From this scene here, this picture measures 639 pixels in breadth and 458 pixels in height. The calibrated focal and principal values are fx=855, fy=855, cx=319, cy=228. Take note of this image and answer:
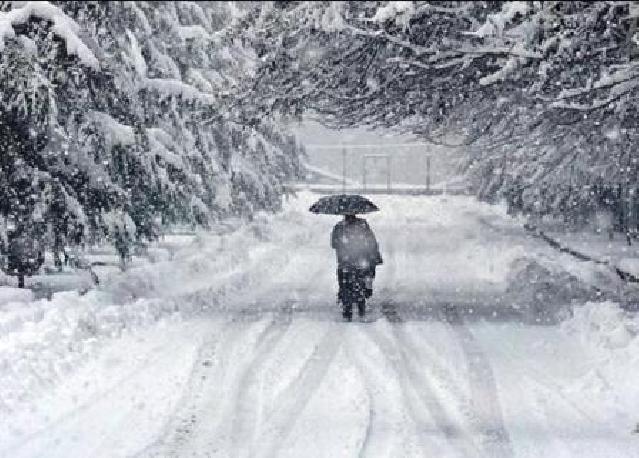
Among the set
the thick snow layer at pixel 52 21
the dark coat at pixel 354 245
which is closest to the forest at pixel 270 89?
the thick snow layer at pixel 52 21

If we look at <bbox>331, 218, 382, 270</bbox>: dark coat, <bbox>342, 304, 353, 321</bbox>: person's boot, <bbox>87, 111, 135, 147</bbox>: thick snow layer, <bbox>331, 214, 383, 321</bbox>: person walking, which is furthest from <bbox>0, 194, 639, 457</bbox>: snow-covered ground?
<bbox>87, 111, 135, 147</bbox>: thick snow layer

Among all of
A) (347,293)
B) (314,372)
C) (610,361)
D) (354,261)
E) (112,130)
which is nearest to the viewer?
(610,361)

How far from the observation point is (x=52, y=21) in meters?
11.2

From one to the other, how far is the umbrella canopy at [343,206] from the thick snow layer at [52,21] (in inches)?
166

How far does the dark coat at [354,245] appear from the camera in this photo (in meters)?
13.4

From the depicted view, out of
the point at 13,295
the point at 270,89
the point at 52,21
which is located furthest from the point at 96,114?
the point at 270,89

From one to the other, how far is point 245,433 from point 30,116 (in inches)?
281

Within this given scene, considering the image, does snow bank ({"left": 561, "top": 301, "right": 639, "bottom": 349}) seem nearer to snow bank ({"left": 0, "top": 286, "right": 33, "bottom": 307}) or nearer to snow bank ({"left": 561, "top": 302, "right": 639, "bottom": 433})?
snow bank ({"left": 561, "top": 302, "right": 639, "bottom": 433})

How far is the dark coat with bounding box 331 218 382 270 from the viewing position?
13.4 m

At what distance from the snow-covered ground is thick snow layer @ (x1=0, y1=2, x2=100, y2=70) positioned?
11.3 ft

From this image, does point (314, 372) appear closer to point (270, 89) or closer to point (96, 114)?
point (270, 89)

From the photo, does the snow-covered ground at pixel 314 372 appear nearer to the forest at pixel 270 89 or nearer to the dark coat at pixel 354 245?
the dark coat at pixel 354 245

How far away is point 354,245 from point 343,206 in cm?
64

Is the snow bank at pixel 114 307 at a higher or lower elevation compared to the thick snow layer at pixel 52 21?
lower
